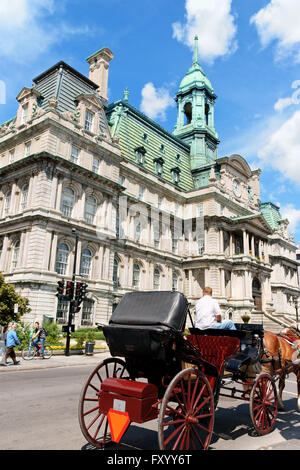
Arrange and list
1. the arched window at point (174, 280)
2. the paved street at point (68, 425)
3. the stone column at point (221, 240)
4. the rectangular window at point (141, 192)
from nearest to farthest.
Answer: the paved street at point (68, 425)
the rectangular window at point (141, 192)
the stone column at point (221, 240)
the arched window at point (174, 280)

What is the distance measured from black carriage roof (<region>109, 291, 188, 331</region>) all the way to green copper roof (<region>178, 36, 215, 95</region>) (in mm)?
58683

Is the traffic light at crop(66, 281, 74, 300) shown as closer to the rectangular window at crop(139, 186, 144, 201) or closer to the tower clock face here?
the rectangular window at crop(139, 186, 144, 201)

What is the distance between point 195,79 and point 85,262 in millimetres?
43078

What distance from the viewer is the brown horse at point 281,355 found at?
295 inches

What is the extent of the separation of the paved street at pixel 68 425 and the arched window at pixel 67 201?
803 inches

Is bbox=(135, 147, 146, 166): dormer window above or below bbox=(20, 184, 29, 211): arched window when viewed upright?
above

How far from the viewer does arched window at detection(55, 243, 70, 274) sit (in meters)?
28.7

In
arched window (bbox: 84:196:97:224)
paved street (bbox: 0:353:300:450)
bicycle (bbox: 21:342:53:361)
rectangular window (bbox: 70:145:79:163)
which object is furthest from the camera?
arched window (bbox: 84:196:97:224)

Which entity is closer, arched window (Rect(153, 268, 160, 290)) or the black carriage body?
the black carriage body

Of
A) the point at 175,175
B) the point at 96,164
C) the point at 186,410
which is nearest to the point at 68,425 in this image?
the point at 186,410

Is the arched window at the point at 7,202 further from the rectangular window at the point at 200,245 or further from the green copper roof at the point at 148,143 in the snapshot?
the rectangular window at the point at 200,245

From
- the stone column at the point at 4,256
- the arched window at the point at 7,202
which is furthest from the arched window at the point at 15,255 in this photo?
the arched window at the point at 7,202

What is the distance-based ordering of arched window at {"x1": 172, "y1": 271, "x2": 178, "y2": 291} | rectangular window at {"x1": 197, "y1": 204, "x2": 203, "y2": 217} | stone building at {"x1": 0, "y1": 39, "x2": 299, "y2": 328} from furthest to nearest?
rectangular window at {"x1": 197, "y1": 204, "x2": 203, "y2": 217} < arched window at {"x1": 172, "y1": 271, "x2": 178, "y2": 291} < stone building at {"x1": 0, "y1": 39, "x2": 299, "y2": 328}

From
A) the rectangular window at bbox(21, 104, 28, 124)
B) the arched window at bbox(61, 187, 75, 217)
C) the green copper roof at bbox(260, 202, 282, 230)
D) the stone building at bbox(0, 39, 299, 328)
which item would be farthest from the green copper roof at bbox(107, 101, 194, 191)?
the green copper roof at bbox(260, 202, 282, 230)
